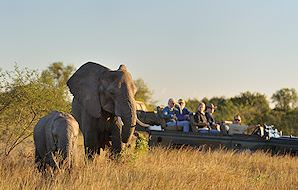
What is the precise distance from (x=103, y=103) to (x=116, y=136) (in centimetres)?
69

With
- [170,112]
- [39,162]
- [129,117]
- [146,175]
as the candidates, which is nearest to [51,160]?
[39,162]

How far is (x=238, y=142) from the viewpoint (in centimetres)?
1570

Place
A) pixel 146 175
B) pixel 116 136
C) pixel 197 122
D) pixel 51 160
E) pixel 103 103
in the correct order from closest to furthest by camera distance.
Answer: pixel 51 160 → pixel 146 175 → pixel 103 103 → pixel 116 136 → pixel 197 122

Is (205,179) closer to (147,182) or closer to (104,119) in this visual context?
(147,182)

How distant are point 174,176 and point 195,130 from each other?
24.2 ft

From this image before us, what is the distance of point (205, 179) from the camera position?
8820 millimetres

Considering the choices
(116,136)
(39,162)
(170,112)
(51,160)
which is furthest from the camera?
(170,112)

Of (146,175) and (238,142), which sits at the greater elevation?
(238,142)

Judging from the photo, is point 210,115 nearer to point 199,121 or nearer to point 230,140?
point 199,121

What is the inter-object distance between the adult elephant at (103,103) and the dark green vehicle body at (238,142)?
5.09 m

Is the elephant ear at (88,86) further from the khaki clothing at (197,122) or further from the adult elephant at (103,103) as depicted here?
the khaki clothing at (197,122)

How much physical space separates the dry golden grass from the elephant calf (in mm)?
189

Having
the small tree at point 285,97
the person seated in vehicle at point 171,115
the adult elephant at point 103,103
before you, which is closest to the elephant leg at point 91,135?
the adult elephant at point 103,103

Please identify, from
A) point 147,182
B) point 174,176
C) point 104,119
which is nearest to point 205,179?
point 174,176
